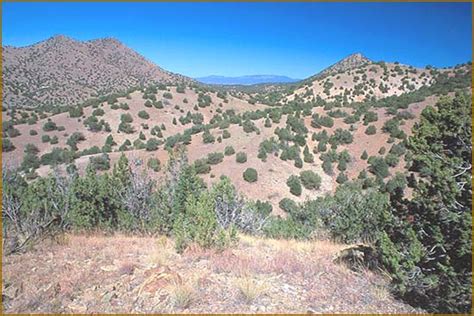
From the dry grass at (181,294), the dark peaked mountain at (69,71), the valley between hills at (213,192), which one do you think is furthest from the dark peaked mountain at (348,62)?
the dry grass at (181,294)

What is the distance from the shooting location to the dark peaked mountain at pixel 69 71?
61.6 metres

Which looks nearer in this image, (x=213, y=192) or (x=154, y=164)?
(x=213, y=192)

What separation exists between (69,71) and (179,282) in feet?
253

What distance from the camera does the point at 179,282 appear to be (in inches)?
229

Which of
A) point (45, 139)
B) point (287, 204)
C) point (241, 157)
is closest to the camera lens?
point (287, 204)

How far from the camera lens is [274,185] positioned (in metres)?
25.6

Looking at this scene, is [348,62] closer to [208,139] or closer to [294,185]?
[208,139]

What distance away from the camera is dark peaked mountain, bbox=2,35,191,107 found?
202ft

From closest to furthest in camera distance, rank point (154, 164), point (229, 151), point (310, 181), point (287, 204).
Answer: point (287, 204) → point (310, 181) → point (154, 164) → point (229, 151)

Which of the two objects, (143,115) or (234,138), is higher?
(143,115)

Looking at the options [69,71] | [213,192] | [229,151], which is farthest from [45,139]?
[69,71]

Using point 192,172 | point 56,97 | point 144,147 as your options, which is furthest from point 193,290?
point 56,97

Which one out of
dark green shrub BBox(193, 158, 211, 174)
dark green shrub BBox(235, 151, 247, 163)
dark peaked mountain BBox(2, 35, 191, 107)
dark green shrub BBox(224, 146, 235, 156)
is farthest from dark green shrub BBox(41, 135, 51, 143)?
dark peaked mountain BBox(2, 35, 191, 107)

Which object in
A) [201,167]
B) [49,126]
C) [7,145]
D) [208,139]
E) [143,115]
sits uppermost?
[143,115]
